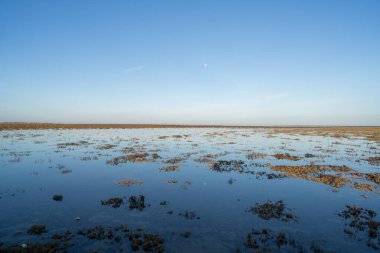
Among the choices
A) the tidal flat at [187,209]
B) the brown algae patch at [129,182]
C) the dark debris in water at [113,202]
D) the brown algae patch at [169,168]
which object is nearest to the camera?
the tidal flat at [187,209]

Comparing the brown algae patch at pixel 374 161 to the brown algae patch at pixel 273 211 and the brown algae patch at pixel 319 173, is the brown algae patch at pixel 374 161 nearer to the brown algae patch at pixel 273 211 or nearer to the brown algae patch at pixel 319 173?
the brown algae patch at pixel 319 173

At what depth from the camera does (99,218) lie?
12.0 meters

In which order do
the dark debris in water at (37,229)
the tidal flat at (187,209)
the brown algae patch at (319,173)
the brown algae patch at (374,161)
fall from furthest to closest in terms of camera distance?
the brown algae patch at (374,161) → the brown algae patch at (319,173) → the dark debris in water at (37,229) → the tidal flat at (187,209)

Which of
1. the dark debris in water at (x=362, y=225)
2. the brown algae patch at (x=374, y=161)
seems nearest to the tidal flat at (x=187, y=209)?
the dark debris in water at (x=362, y=225)

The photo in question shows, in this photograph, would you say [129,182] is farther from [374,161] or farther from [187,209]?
[374,161]

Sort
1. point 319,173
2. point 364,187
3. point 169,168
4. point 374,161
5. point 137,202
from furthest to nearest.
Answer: point 374,161 → point 169,168 → point 319,173 → point 364,187 → point 137,202

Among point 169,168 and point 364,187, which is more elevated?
point 169,168

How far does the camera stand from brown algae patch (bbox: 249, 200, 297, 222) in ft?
41.3

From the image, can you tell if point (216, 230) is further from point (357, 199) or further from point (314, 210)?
point (357, 199)

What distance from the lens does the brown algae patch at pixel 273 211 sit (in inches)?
496

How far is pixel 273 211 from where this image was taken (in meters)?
13.3

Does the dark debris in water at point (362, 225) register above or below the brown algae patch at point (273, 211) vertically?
below

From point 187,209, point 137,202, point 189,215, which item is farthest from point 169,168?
point 189,215

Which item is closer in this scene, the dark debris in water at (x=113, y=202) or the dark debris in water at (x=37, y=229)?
the dark debris in water at (x=37, y=229)
